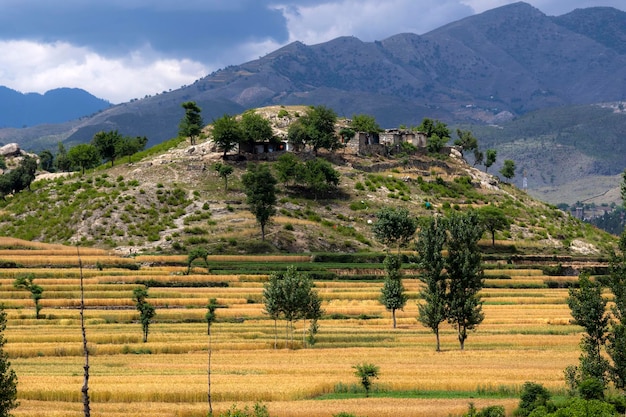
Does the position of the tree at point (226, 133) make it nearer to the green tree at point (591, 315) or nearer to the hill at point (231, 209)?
the hill at point (231, 209)

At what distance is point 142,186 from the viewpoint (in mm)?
143375

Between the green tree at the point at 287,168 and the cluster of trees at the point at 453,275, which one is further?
the green tree at the point at 287,168

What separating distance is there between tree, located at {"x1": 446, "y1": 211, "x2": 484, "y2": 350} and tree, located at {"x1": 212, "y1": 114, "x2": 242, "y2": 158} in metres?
83.0

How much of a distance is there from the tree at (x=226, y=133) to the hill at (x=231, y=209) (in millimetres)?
3949

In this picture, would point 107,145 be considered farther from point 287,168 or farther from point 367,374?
point 367,374

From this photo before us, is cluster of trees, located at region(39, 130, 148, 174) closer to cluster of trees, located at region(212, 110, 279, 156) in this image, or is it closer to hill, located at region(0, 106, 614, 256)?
hill, located at region(0, 106, 614, 256)

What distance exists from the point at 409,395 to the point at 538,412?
38.6ft

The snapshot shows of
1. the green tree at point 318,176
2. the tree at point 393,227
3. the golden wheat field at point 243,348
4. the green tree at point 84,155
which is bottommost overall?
the golden wheat field at point 243,348

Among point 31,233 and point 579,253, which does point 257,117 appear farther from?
point 579,253

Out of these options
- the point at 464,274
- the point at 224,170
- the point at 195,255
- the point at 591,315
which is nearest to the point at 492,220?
the point at 224,170

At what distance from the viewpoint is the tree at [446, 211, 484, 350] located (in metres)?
73.6

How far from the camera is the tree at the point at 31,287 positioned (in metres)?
84.1

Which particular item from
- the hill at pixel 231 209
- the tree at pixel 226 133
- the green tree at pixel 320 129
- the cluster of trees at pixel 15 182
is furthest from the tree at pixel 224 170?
the cluster of trees at pixel 15 182

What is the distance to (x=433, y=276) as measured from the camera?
7588 cm
